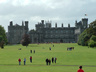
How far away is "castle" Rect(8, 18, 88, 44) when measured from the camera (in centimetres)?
14086

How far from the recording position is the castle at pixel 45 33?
141m

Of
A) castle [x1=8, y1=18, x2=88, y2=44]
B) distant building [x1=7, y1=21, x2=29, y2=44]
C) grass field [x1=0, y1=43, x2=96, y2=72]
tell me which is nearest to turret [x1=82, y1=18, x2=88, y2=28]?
castle [x1=8, y1=18, x2=88, y2=44]

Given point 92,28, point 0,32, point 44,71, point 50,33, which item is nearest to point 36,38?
point 50,33

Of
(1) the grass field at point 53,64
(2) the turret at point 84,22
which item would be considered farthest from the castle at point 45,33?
(1) the grass field at point 53,64

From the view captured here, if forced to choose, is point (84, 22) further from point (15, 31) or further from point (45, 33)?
point (15, 31)

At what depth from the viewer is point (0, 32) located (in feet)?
332

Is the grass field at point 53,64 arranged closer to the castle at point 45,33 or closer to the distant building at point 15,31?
the castle at point 45,33

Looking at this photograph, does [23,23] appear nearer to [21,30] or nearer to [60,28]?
[21,30]

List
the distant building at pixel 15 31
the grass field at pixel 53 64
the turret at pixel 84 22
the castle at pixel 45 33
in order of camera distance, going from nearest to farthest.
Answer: the grass field at pixel 53 64, the turret at pixel 84 22, the castle at pixel 45 33, the distant building at pixel 15 31

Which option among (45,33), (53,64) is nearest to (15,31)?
(45,33)

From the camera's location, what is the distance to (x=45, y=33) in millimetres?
145750

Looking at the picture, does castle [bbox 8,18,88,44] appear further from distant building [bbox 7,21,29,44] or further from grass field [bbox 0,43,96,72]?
grass field [bbox 0,43,96,72]

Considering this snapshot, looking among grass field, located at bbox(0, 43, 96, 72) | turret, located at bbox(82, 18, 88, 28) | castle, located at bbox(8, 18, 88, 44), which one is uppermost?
turret, located at bbox(82, 18, 88, 28)

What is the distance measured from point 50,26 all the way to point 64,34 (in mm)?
10856
